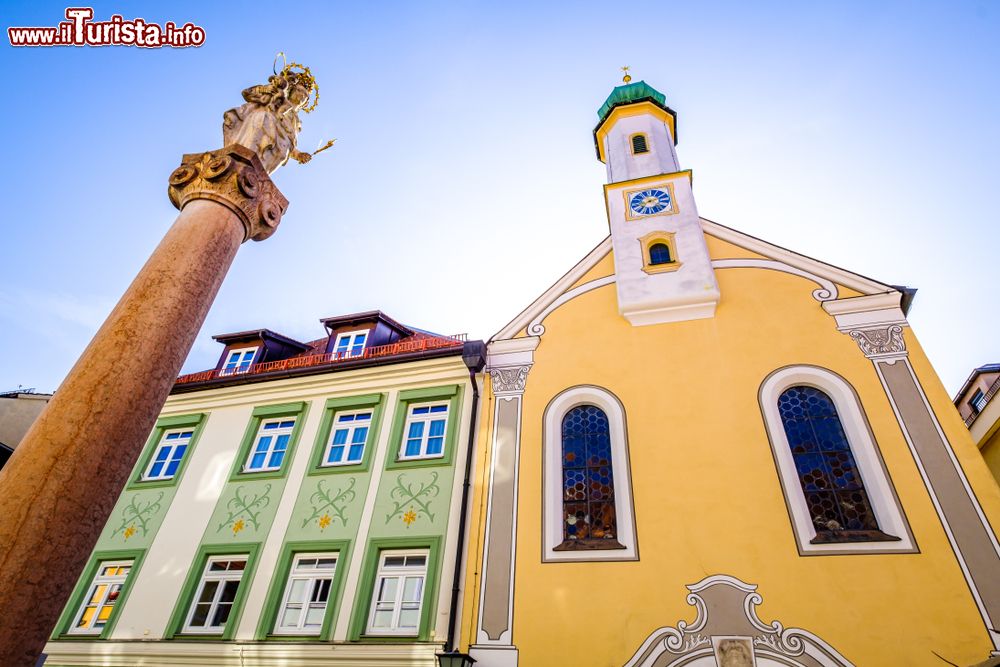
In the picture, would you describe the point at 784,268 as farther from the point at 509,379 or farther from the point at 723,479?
the point at 509,379

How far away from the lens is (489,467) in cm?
1103

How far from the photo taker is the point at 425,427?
12.3 m

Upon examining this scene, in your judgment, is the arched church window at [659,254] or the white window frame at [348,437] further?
the arched church window at [659,254]

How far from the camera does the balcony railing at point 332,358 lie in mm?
13805

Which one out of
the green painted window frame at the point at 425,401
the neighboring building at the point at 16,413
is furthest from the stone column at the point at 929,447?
the neighboring building at the point at 16,413

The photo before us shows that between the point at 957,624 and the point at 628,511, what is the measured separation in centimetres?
448

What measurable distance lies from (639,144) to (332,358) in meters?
10.5

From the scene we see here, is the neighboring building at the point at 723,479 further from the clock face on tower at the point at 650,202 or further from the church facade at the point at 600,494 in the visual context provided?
the clock face on tower at the point at 650,202

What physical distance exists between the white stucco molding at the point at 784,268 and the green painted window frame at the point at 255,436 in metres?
10.0

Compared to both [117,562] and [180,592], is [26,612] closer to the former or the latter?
[180,592]

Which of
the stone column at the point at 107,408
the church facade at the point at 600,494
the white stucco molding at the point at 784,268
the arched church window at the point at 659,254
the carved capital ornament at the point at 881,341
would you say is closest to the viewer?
the stone column at the point at 107,408

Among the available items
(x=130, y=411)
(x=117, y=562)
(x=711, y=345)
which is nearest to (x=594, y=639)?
(x=711, y=345)

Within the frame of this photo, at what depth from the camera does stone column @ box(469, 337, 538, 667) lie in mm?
8953

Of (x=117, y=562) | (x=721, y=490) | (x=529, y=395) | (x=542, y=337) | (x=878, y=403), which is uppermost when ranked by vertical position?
(x=542, y=337)
